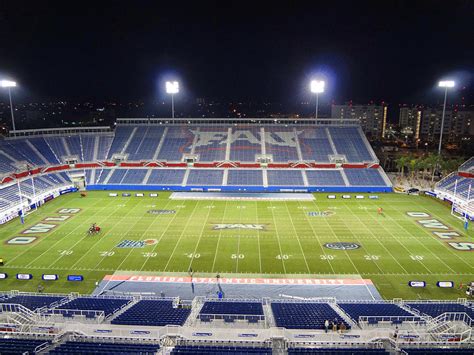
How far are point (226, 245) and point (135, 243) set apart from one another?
861cm

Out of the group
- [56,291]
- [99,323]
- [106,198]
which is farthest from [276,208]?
[99,323]

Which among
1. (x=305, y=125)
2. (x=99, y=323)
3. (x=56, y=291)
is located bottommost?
(x=56, y=291)

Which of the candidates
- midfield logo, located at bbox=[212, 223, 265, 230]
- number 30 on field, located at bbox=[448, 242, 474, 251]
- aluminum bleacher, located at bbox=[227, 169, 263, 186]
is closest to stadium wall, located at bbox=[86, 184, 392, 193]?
aluminum bleacher, located at bbox=[227, 169, 263, 186]

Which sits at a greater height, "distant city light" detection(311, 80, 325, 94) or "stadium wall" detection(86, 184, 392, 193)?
"distant city light" detection(311, 80, 325, 94)

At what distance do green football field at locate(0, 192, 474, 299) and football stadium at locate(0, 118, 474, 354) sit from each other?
196mm

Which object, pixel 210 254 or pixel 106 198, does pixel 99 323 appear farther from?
pixel 106 198

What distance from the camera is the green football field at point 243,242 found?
27.4 m

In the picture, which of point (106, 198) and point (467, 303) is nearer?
point (467, 303)

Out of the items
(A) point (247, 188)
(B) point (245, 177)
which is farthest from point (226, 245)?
(B) point (245, 177)

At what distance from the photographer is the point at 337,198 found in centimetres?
5103

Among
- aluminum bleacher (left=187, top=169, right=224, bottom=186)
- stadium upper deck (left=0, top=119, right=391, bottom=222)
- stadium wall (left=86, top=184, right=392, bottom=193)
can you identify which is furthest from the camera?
aluminum bleacher (left=187, top=169, right=224, bottom=186)

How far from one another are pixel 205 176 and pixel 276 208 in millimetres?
16855

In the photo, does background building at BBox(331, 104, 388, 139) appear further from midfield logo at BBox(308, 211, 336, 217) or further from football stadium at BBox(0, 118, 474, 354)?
midfield logo at BBox(308, 211, 336, 217)

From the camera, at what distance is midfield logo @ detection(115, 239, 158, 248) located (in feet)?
107
